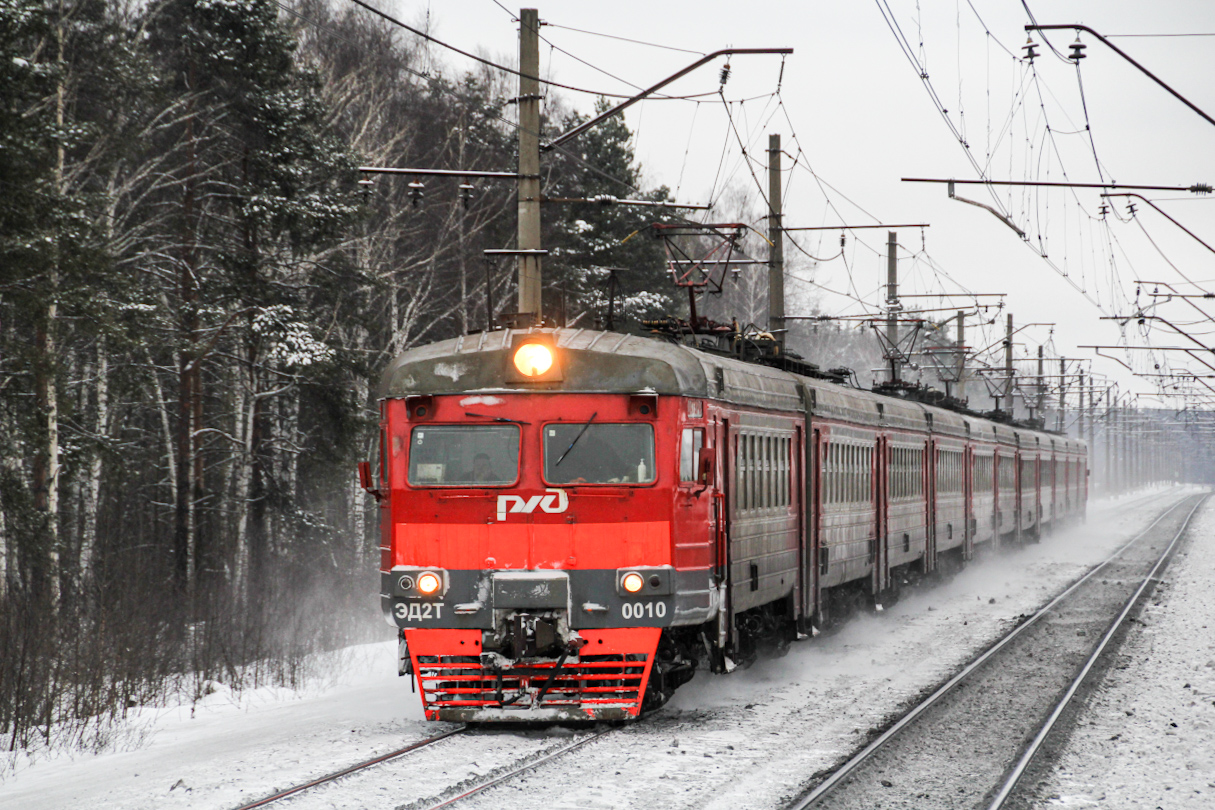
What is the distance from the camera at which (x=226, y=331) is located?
22953 mm

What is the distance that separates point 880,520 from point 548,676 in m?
8.77

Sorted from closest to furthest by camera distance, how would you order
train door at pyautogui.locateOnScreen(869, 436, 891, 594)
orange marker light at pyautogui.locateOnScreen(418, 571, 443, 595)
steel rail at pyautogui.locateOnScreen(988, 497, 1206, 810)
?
steel rail at pyautogui.locateOnScreen(988, 497, 1206, 810) < orange marker light at pyautogui.locateOnScreen(418, 571, 443, 595) < train door at pyautogui.locateOnScreen(869, 436, 891, 594)

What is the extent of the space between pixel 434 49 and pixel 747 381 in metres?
32.1

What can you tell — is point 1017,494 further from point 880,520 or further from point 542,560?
point 542,560

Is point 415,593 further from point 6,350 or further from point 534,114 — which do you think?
point 6,350

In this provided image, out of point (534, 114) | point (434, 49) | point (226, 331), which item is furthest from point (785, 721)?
point (434, 49)

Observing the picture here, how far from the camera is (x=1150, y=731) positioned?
10.4m

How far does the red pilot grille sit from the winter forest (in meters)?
2.56

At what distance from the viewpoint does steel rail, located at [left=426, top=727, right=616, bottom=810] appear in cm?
777

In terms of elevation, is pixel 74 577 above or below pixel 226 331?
below

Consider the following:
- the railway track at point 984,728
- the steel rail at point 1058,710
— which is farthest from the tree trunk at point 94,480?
the steel rail at point 1058,710

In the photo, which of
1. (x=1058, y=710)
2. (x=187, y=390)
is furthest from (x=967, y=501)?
(x=1058, y=710)

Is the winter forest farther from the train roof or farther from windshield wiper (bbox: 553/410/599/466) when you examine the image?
windshield wiper (bbox: 553/410/599/466)

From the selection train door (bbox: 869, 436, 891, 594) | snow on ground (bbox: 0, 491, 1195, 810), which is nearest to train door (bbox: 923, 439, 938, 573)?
train door (bbox: 869, 436, 891, 594)
